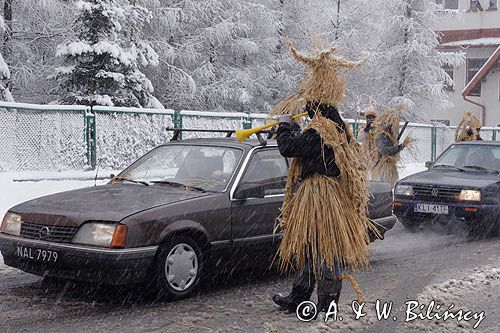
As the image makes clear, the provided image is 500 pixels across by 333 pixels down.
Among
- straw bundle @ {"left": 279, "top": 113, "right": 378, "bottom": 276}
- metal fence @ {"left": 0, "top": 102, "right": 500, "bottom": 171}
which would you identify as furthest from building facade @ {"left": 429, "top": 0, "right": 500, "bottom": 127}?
straw bundle @ {"left": 279, "top": 113, "right": 378, "bottom": 276}

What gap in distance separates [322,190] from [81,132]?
1006 centimetres

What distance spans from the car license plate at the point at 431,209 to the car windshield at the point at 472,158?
48.2 inches

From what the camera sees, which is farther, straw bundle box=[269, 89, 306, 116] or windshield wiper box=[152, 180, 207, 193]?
windshield wiper box=[152, 180, 207, 193]

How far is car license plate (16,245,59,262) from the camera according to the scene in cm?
599

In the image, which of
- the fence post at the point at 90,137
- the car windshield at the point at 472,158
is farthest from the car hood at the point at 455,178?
the fence post at the point at 90,137

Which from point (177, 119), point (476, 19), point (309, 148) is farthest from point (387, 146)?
point (476, 19)

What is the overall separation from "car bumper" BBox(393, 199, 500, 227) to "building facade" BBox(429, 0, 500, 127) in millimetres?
27570

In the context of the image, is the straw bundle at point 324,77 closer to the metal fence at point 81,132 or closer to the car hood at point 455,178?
the car hood at point 455,178

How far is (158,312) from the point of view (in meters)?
5.96

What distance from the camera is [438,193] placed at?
1045 centimetres

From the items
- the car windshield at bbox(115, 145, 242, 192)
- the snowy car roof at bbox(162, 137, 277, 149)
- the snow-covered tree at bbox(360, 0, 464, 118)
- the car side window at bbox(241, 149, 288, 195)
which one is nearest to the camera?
the car windshield at bbox(115, 145, 242, 192)

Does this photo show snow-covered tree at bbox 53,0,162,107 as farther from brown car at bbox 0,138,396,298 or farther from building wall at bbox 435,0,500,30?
building wall at bbox 435,0,500,30

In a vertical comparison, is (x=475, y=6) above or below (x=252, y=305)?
above

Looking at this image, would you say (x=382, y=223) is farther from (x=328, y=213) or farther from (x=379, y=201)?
(x=328, y=213)
